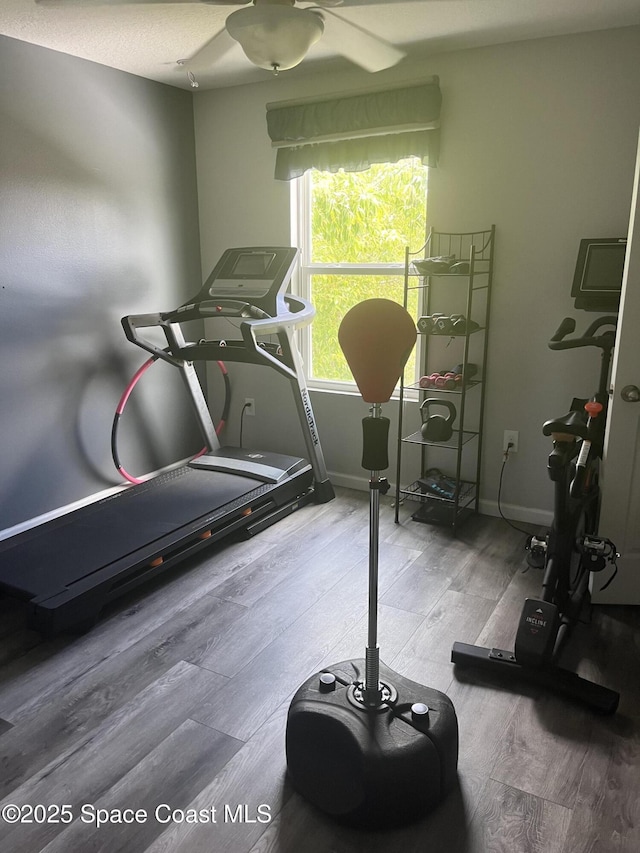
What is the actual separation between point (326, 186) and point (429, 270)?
1049 mm

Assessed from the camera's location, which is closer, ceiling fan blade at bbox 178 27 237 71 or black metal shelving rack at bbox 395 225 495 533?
ceiling fan blade at bbox 178 27 237 71

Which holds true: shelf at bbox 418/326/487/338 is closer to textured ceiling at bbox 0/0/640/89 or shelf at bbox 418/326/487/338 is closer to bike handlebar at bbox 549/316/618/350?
bike handlebar at bbox 549/316/618/350

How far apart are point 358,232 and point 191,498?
1.86m

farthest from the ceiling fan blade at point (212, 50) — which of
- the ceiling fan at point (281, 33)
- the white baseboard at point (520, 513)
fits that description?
the white baseboard at point (520, 513)

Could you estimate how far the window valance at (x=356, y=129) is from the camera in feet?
10.8

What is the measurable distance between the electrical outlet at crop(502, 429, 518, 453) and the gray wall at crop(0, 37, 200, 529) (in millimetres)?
2117

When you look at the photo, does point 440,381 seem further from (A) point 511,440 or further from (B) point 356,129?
(B) point 356,129

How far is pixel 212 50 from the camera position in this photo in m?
2.39

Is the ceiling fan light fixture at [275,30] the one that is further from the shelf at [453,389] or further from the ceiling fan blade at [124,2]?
the shelf at [453,389]

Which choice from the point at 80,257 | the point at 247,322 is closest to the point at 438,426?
the point at 247,322

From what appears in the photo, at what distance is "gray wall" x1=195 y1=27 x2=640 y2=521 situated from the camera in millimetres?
2971

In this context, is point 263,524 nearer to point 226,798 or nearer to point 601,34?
point 226,798

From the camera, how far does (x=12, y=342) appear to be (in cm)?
316

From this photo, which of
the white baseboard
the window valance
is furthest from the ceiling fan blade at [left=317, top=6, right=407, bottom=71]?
the white baseboard
